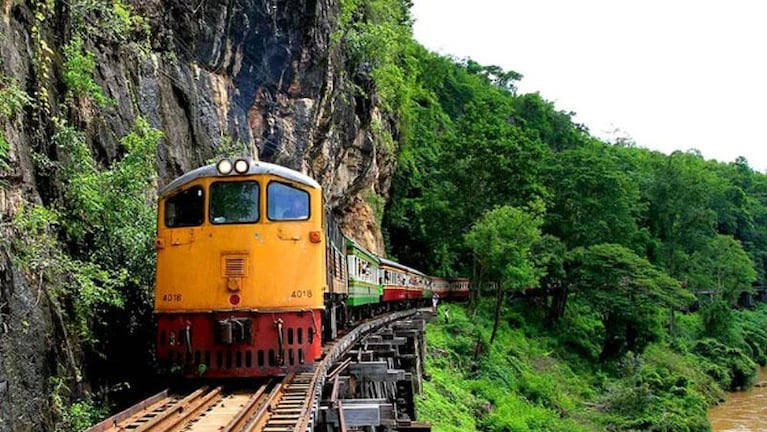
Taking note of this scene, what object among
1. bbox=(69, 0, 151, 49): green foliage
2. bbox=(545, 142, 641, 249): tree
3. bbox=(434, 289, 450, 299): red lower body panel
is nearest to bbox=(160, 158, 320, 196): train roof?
bbox=(69, 0, 151, 49): green foliage

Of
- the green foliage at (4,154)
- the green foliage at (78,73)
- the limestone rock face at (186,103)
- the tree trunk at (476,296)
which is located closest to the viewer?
the green foliage at (4,154)

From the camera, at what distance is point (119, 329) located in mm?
9430

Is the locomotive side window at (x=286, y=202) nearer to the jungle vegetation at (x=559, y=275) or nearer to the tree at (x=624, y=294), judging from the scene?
the jungle vegetation at (x=559, y=275)

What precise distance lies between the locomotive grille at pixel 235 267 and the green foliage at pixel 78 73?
303 cm

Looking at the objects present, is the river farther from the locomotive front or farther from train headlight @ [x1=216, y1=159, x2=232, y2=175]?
train headlight @ [x1=216, y1=159, x2=232, y2=175]

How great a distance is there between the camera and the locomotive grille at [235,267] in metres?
8.82

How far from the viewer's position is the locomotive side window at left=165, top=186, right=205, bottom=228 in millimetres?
9062

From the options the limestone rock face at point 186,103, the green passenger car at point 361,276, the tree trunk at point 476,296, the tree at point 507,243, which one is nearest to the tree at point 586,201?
the tree trunk at point 476,296

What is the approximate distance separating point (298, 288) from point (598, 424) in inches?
748

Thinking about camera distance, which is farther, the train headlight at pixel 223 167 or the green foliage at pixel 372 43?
the green foliage at pixel 372 43

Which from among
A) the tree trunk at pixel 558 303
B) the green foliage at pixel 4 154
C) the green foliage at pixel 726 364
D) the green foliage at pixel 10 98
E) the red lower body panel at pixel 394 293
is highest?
the green foliage at pixel 10 98

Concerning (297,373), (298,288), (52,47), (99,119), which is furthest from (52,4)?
(297,373)

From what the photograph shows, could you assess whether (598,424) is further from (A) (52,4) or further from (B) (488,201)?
(A) (52,4)

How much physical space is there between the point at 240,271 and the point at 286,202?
107cm
